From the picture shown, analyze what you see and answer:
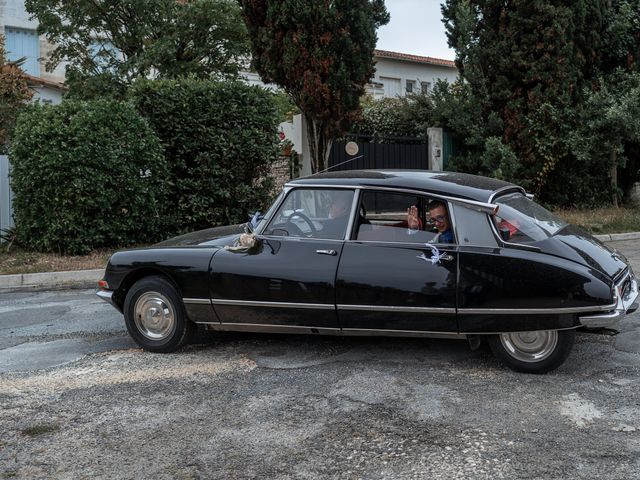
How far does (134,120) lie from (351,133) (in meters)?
5.62

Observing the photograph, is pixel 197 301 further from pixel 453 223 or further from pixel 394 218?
pixel 453 223

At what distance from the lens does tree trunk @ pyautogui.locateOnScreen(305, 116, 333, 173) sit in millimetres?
13875

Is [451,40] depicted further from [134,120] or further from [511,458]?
[511,458]

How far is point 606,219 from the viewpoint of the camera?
14.5 metres

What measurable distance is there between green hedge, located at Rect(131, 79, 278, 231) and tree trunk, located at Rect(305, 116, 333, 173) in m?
1.59

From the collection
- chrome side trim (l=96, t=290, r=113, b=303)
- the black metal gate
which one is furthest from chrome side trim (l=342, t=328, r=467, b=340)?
the black metal gate

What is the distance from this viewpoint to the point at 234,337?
5945mm

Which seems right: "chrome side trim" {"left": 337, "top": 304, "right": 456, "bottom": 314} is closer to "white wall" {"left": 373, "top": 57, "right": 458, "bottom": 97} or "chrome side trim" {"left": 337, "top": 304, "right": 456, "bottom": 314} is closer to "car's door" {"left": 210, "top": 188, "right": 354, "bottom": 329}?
"car's door" {"left": 210, "top": 188, "right": 354, "bottom": 329}

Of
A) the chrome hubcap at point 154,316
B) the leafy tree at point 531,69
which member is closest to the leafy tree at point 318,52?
the leafy tree at point 531,69

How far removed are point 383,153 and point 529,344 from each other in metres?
11.1

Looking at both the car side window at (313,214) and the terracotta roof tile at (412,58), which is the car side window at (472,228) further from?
the terracotta roof tile at (412,58)

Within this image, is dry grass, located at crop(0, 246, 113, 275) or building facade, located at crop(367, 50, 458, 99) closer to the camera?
dry grass, located at crop(0, 246, 113, 275)

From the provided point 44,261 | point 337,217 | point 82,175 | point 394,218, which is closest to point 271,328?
point 337,217

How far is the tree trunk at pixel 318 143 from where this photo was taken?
546 inches
